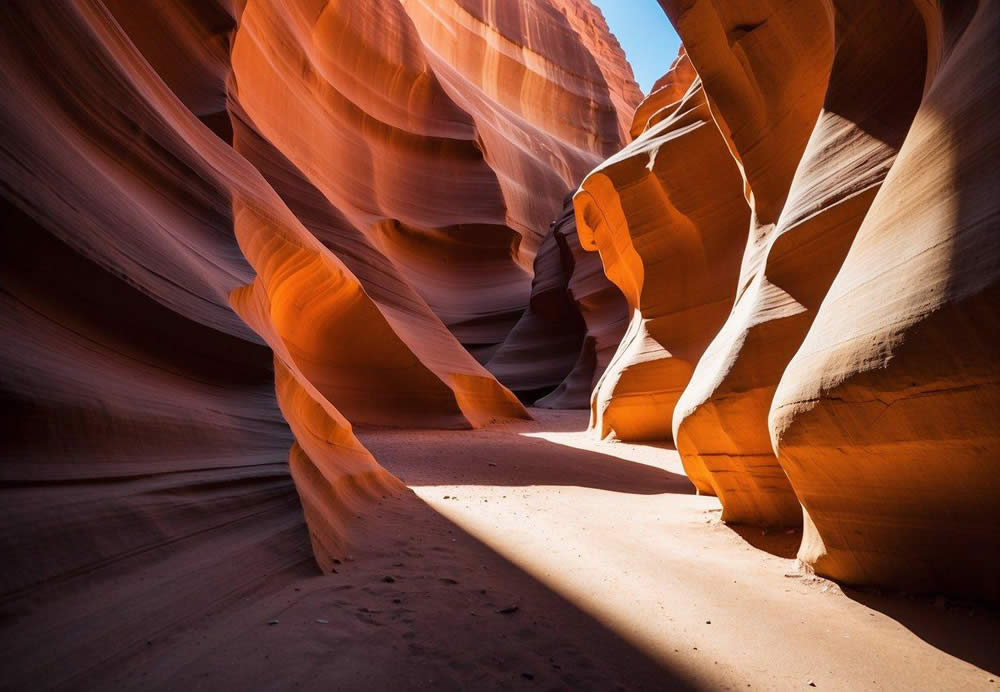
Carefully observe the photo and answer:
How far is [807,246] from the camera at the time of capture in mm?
3498

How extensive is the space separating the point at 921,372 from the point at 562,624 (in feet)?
5.37

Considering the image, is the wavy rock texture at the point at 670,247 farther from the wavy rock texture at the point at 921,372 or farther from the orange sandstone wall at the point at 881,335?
the wavy rock texture at the point at 921,372

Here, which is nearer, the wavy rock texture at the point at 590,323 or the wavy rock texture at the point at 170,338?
the wavy rock texture at the point at 170,338

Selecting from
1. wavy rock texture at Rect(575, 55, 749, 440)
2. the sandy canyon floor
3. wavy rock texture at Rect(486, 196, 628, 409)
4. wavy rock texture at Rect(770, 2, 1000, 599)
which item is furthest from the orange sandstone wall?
wavy rock texture at Rect(486, 196, 628, 409)

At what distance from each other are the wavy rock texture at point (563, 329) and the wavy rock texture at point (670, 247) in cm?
535

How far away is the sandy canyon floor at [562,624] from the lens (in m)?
1.67

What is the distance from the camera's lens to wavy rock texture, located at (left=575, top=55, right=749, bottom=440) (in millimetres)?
7609

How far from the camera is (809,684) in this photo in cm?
174

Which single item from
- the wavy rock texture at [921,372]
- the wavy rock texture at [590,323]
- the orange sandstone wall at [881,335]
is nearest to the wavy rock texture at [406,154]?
the wavy rock texture at [590,323]

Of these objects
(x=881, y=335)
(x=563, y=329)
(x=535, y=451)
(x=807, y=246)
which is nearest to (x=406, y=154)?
(x=563, y=329)

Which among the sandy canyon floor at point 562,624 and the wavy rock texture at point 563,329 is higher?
the wavy rock texture at point 563,329

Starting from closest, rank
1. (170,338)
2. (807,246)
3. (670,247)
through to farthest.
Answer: (170,338), (807,246), (670,247)

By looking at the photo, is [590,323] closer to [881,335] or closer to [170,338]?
[170,338]

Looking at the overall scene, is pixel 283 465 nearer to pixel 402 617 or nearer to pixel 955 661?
pixel 402 617
